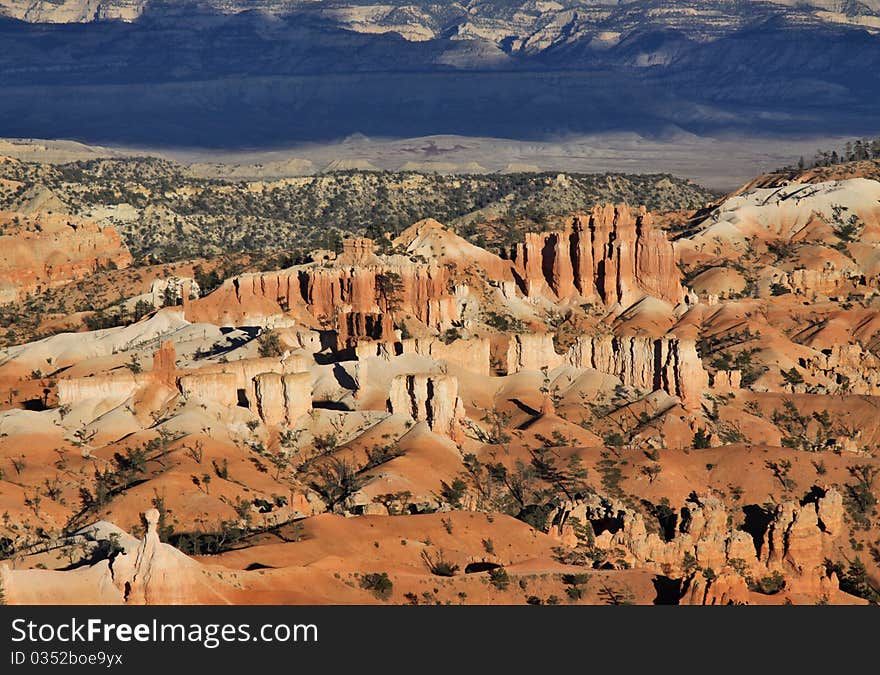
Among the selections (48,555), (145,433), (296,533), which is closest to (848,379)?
(145,433)

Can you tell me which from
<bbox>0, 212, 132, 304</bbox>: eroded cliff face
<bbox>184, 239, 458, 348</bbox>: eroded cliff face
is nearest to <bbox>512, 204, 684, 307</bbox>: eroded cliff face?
<bbox>184, 239, 458, 348</bbox>: eroded cliff face

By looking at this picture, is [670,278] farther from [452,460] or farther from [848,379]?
[452,460]

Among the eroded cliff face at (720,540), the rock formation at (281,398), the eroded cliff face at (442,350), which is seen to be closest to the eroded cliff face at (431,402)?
the rock formation at (281,398)

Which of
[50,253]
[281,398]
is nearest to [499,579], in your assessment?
[281,398]

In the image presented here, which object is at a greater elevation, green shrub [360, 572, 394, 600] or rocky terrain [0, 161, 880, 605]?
green shrub [360, 572, 394, 600]

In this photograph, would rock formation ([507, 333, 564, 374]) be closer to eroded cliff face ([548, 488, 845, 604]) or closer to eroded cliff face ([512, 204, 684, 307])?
eroded cliff face ([548, 488, 845, 604])

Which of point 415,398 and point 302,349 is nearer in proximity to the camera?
point 415,398

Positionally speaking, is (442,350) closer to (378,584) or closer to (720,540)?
(720,540)
